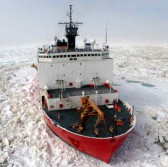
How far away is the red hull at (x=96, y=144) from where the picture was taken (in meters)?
8.55

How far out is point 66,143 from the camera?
1020 centimetres

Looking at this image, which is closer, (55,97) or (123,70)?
(55,97)

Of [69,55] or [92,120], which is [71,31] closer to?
[69,55]

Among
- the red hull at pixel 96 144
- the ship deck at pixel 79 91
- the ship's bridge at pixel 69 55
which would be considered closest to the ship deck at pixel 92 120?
the red hull at pixel 96 144

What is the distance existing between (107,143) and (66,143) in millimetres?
2460

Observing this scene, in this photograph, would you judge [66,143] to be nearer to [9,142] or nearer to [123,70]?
[9,142]

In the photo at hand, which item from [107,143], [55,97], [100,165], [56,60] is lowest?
[100,165]

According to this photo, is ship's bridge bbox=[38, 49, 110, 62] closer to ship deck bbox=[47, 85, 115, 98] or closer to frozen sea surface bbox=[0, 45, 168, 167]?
ship deck bbox=[47, 85, 115, 98]

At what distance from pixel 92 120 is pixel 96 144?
1519 mm

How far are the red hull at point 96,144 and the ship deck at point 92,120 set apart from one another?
0.19m

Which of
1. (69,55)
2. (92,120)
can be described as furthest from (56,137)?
(69,55)

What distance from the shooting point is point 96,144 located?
8742 mm

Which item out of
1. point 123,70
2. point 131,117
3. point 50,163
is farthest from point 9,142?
point 123,70

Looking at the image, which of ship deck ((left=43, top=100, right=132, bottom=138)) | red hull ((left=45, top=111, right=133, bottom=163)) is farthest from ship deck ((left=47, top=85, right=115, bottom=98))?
red hull ((left=45, top=111, right=133, bottom=163))
